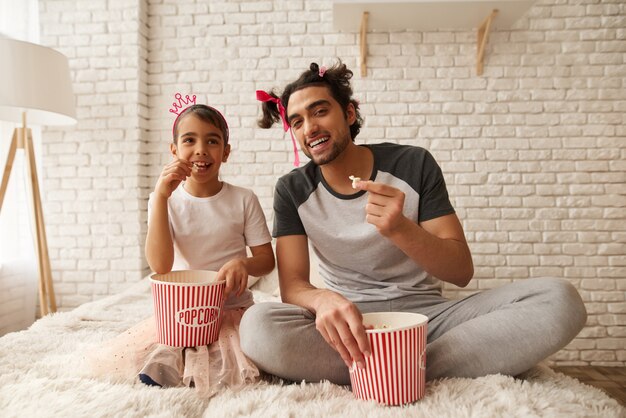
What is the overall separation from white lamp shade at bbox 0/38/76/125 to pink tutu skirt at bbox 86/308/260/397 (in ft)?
4.98

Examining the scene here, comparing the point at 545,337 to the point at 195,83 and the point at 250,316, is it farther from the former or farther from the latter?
the point at 195,83

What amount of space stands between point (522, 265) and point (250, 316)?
2187 mm

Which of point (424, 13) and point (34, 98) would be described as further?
point (424, 13)

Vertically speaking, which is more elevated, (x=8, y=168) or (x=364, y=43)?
(x=364, y=43)

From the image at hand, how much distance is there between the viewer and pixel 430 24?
2.71 m

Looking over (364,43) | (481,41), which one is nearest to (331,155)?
(364,43)

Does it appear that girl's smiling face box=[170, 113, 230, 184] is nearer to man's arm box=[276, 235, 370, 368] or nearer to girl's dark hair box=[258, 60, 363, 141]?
girl's dark hair box=[258, 60, 363, 141]

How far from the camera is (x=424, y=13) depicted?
2.56 metres

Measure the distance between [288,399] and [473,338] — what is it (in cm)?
42

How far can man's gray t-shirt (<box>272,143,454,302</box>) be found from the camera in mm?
1354

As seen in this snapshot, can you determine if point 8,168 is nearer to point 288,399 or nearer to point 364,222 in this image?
point 364,222

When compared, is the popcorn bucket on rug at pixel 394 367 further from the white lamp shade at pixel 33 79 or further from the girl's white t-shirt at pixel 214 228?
the white lamp shade at pixel 33 79

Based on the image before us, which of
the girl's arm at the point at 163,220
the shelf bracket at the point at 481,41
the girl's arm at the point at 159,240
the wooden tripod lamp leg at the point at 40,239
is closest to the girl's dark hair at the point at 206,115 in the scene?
the girl's arm at the point at 163,220

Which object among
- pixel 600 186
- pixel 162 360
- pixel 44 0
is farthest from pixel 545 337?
pixel 44 0
